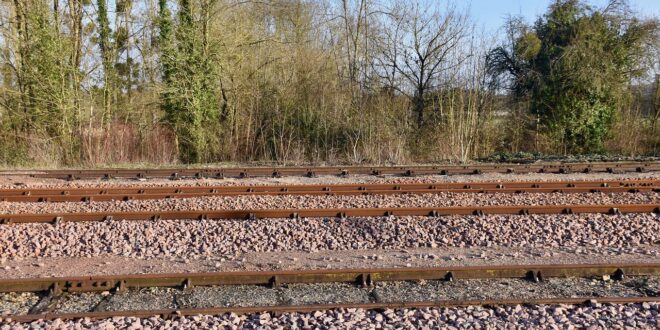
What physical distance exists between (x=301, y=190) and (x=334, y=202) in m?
→ 1.37

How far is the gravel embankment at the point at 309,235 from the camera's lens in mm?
8125

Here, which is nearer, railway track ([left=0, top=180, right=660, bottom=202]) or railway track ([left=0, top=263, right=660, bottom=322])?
railway track ([left=0, top=263, right=660, bottom=322])

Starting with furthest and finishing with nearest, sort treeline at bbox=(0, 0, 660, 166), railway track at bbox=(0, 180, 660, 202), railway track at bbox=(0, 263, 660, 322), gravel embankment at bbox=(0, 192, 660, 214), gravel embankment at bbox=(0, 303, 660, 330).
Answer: treeline at bbox=(0, 0, 660, 166) < railway track at bbox=(0, 180, 660, 202) < gravel embankment at bbox=(0, 192, 660, 214) < railway track at bbox=(0, 263, 660, 322) < gravel embankment at bbox=(0, 303, 660, 330)

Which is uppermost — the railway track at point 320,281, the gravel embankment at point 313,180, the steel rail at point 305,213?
the gravel embankment at point 313,180

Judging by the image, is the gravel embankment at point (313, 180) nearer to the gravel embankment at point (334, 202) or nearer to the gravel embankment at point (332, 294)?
the gravel embankment at point (334, 202)

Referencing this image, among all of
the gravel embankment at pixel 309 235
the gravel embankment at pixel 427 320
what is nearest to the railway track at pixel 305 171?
the gravel embankment at pixel 309 235

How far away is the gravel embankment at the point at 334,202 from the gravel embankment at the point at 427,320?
5.28 m

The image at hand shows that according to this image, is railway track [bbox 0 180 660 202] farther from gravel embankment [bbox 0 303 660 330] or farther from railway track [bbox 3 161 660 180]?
gravel embankment [bbox 0 303 660 330]

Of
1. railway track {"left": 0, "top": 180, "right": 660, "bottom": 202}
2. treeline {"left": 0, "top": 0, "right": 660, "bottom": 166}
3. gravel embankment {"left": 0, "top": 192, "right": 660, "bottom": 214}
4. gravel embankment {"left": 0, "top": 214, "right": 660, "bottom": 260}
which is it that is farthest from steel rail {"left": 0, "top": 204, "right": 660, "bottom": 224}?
treeline {"left": 0, "top": 0, "right": 660, "bottom": 166}

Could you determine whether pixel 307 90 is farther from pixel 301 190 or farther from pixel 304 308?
pixel 304 308

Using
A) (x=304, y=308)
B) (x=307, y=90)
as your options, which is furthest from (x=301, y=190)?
(x=307, y=90)

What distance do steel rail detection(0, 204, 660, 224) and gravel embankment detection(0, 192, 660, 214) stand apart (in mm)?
1297

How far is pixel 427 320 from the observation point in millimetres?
5352

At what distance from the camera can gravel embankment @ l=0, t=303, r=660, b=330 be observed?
206 inches
